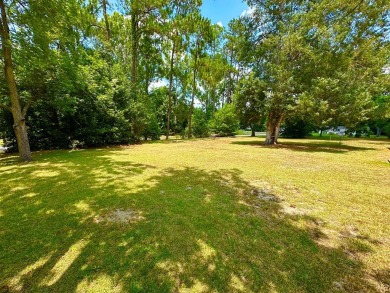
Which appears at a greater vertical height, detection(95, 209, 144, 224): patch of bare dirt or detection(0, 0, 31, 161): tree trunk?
detection(0, 0, 31, 161): tree trunk

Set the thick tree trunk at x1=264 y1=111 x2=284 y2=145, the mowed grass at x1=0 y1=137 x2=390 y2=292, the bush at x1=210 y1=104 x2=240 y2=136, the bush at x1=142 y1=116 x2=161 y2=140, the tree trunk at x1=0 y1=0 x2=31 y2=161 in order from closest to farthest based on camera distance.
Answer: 1. the mowed grass at x1=0 y1=137 x2=390 y2=292
2. the tree trunk at x1=0 y1=0 x2=31 y2=161
3. the thick tree trunk at x1=264 y1=111 x2=284 y2=145
4. the bush at x1=142 y1=116 x2=161 y2=140
5. the bush at x1=210 y1=104 x2=240 y2=136

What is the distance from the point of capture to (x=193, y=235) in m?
2.72

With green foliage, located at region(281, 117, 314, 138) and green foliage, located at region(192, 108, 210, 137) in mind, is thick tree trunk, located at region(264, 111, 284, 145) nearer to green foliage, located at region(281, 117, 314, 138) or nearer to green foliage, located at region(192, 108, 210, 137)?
green foliage, located at region(192, 108, 210, 137)

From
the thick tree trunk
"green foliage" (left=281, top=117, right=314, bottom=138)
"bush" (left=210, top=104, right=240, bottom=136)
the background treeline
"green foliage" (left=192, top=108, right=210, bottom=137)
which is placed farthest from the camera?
"bush" (left=210, top=104, right=240, bottom=136)

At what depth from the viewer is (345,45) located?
11094 millimetres

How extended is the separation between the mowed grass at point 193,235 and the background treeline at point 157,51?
15.7 ft

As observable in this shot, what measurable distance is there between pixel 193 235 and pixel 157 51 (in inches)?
770

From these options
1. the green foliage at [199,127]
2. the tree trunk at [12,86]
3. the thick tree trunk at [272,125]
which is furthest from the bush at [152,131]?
the tree trunk at [12,86]

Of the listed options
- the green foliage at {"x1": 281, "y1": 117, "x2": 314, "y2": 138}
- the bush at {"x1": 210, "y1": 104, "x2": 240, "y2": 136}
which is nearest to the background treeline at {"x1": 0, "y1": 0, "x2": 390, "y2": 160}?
the bush at {"x1": 210, "y1": 104, "x2": 240, "y2": 136}

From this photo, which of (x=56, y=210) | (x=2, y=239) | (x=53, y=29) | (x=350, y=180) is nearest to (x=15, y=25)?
(x=53, y=29)

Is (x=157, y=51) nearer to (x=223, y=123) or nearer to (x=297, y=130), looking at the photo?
(x=223, y=123)

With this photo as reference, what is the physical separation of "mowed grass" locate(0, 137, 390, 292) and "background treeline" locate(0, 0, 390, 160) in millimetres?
4784

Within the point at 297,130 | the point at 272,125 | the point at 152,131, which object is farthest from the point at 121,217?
the point at 297,130

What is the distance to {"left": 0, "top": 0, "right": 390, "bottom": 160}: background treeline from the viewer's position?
6.93 meters
